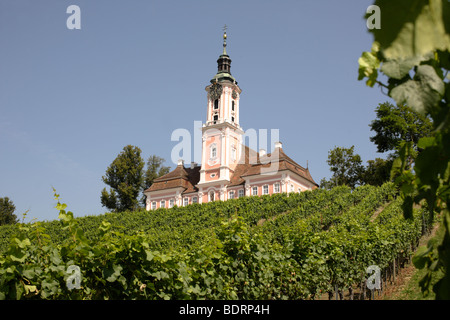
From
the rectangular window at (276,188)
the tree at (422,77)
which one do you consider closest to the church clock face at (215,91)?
the rectangular window at (276,188)

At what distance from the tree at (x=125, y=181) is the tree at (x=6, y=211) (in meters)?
20.3

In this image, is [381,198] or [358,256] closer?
[358,256]

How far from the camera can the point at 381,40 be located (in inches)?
36.1

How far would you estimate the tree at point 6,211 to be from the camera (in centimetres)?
7138

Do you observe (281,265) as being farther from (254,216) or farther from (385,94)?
(254,216)

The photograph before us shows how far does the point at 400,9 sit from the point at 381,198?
1482 inches

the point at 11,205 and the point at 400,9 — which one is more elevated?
the point at 11,205

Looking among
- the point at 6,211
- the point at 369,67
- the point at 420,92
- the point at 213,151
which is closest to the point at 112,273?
the point at 369,67

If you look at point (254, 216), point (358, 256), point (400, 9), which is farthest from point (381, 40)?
point (254, 216)

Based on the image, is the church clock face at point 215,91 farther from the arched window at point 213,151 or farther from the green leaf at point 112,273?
the green leaf at point 112,273

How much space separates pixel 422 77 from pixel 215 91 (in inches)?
2134

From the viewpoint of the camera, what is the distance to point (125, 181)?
6419 centimetres
